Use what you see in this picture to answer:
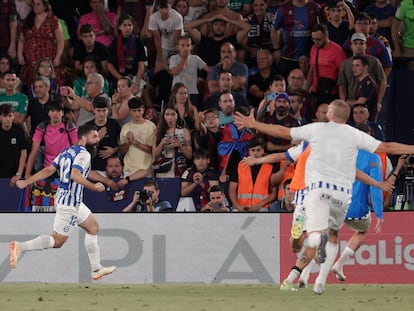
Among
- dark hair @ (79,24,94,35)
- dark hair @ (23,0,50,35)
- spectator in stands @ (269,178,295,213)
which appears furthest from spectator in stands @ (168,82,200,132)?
dark hair @ (23,0,50,35)

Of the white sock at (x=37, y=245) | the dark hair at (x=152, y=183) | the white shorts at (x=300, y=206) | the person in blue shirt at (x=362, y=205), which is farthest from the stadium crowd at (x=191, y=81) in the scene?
the white shorts at (x=300, y=206)

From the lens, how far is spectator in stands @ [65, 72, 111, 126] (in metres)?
21.0

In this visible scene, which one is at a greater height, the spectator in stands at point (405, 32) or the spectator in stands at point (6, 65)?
the spectator in stands at point (405, 32)

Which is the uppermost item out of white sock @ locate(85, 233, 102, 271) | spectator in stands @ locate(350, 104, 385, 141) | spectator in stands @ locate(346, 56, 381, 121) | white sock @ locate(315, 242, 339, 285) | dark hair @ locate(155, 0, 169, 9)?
dark hair @ locate(155, 0, 169, 9)

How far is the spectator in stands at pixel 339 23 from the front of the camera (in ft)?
71.0

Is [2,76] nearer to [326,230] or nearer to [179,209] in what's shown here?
[179,209]

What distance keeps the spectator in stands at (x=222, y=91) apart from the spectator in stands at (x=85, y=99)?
5.51ft

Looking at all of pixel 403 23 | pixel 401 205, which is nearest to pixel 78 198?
pixel 401 205

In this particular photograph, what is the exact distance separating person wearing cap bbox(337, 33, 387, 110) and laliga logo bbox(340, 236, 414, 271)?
363cm

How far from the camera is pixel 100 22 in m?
22.6

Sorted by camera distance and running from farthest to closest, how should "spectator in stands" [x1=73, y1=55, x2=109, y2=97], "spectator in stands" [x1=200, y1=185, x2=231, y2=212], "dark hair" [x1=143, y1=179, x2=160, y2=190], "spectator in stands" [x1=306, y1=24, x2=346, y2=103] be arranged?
"spectator in stands" [x1=73, y1=55, x2=109, y2=97]
"spectator in stands" [x1=306, y1=24, x2=346, y2=103]
"dark hair" [x1=143, y1=179, x2=160, y2=190]
"spectator in stands" [x1=200, y1=185, x2=231, y2=212]

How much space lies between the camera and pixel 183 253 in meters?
17.8

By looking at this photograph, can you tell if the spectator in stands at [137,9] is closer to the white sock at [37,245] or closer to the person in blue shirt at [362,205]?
the white sock at [37,245]

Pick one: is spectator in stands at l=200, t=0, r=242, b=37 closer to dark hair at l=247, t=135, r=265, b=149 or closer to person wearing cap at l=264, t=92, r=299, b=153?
person wearing cap at l=264, t=92, r=299, b=153
